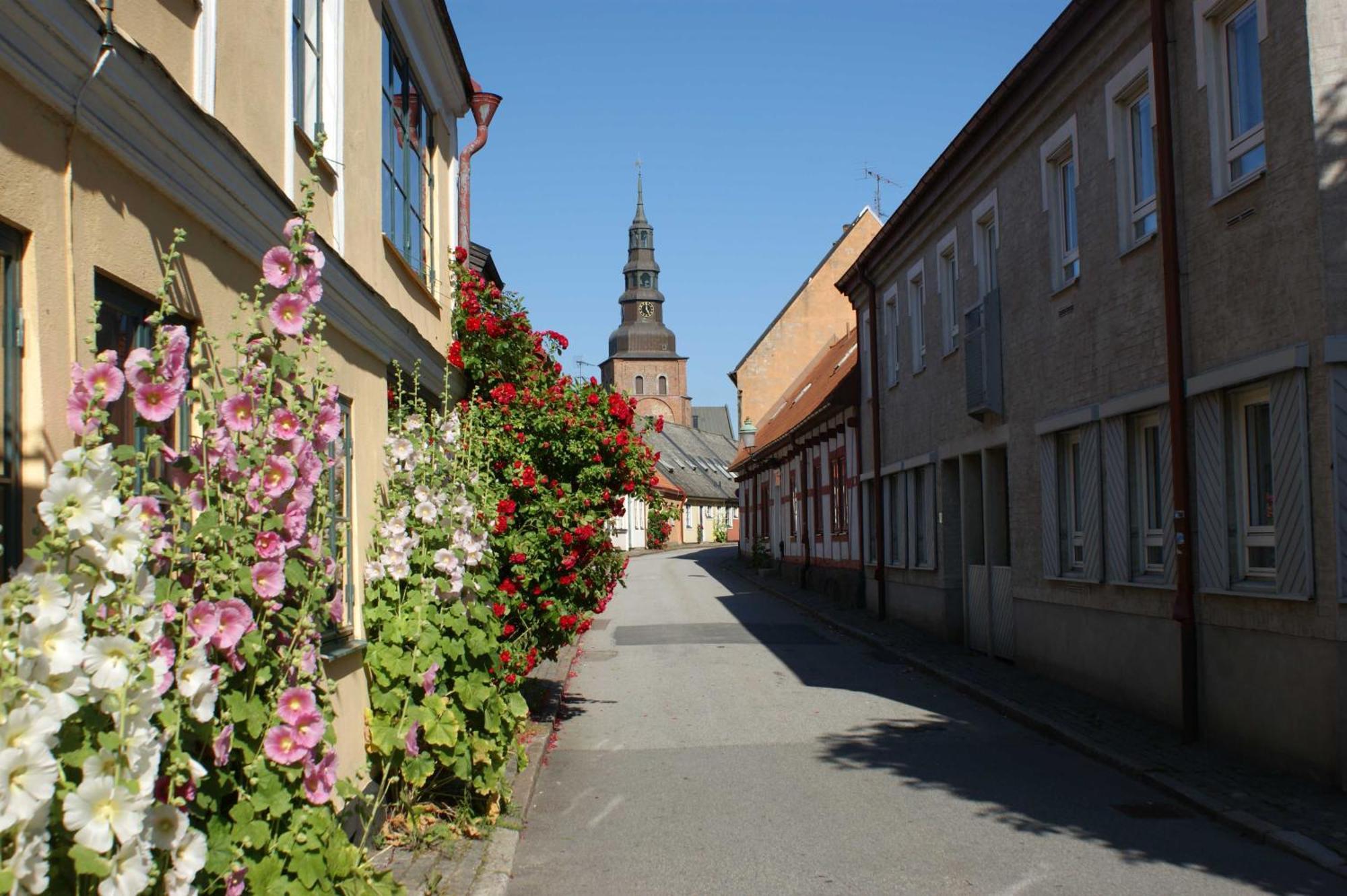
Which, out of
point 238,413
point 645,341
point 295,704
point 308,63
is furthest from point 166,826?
point 645,341

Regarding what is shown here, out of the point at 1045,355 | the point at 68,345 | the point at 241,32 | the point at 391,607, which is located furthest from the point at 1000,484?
the point at 68,345

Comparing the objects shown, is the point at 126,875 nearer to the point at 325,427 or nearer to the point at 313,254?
the point at 325,427

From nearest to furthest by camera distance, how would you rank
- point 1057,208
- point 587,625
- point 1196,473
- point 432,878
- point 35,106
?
point 35,106, point 432,878, point 1196,473, point 587,625, point 1057,208

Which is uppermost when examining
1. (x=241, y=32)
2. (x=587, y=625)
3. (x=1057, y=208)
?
(x=1057, y=208)

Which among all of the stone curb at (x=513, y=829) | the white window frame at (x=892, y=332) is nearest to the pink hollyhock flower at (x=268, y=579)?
the stone curb at (x=513, y=829)

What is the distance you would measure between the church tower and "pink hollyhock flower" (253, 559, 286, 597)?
344 ft

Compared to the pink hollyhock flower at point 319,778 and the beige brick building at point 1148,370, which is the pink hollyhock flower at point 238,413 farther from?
the beige brick building at point 1148,370

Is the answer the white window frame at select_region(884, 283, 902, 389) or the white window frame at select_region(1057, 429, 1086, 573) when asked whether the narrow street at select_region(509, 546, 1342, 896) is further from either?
the white window frame at select_region(884, 283, 902, 389)

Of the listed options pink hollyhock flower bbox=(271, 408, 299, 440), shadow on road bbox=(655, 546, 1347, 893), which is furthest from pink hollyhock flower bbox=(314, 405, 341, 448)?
shadow on road bbox=(655, 546, 1347, 893)

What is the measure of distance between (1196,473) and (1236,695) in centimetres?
176

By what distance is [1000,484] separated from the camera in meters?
16.4

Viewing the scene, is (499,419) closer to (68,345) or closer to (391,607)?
(391,607)

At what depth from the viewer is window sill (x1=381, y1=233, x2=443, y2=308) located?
902cm

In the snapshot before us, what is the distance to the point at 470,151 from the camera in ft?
45.3
